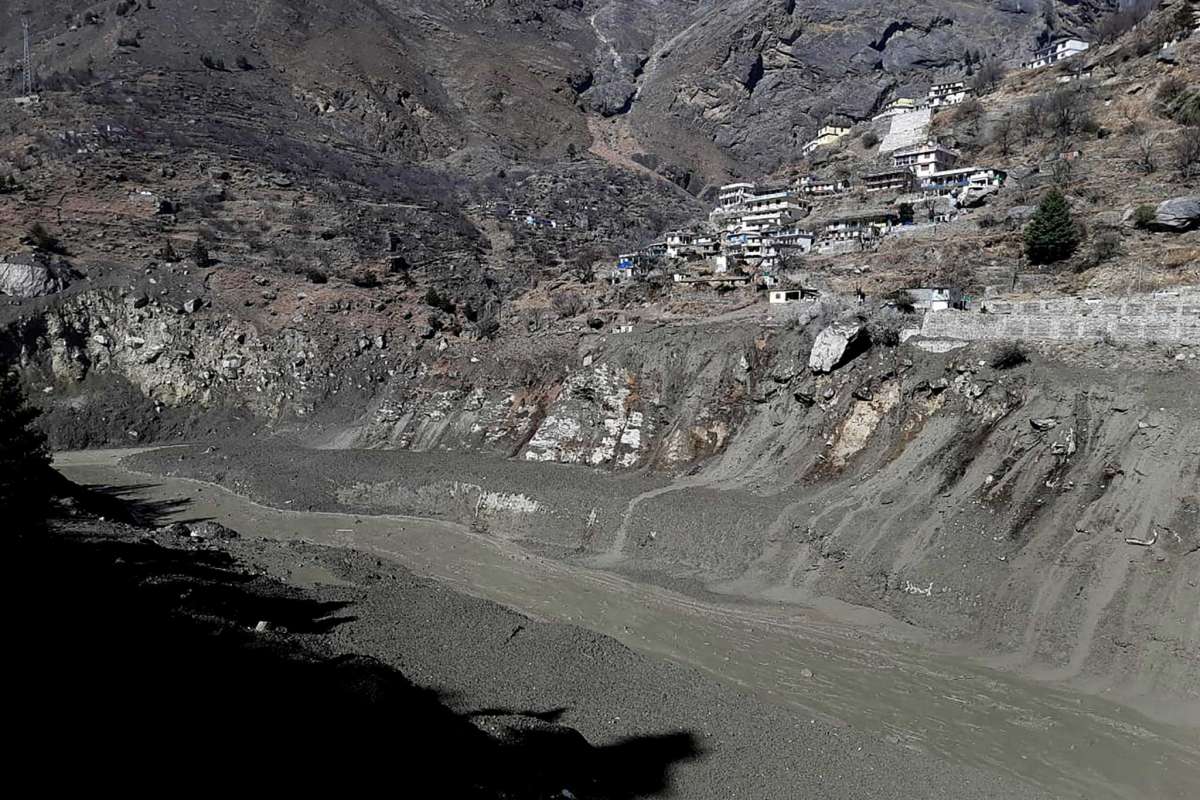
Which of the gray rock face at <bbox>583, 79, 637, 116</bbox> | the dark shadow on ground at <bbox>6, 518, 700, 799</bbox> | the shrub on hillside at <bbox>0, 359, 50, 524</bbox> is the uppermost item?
the gray rock face at <bbox>583, 79, 637, 116</bbox>


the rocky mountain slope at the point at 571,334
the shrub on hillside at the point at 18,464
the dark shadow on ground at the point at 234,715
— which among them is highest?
the rocky mountain slope at the point at 571,334

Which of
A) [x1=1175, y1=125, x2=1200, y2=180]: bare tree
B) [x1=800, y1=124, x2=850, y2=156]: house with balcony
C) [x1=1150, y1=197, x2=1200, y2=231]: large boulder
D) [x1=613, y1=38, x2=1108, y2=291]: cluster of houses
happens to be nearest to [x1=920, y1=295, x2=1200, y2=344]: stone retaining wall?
[x1=613, y1=38, x2=1108, y2=291]: cluster of houses

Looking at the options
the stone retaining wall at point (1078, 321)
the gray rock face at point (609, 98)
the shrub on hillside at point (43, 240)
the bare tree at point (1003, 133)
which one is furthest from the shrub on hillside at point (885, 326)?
the gray rock face at point (609, 98)

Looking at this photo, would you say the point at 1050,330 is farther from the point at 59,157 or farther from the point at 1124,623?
the point at 59,157

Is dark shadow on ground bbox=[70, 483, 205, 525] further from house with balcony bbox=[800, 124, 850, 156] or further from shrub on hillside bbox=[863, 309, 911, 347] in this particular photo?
house with balcony bbox=[800, 124, 850, 156]

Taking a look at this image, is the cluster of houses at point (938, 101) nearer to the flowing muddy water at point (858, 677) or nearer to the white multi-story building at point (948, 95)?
the white multi-story building at point (948, 95)

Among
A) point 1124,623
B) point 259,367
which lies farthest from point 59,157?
point 1124,623
